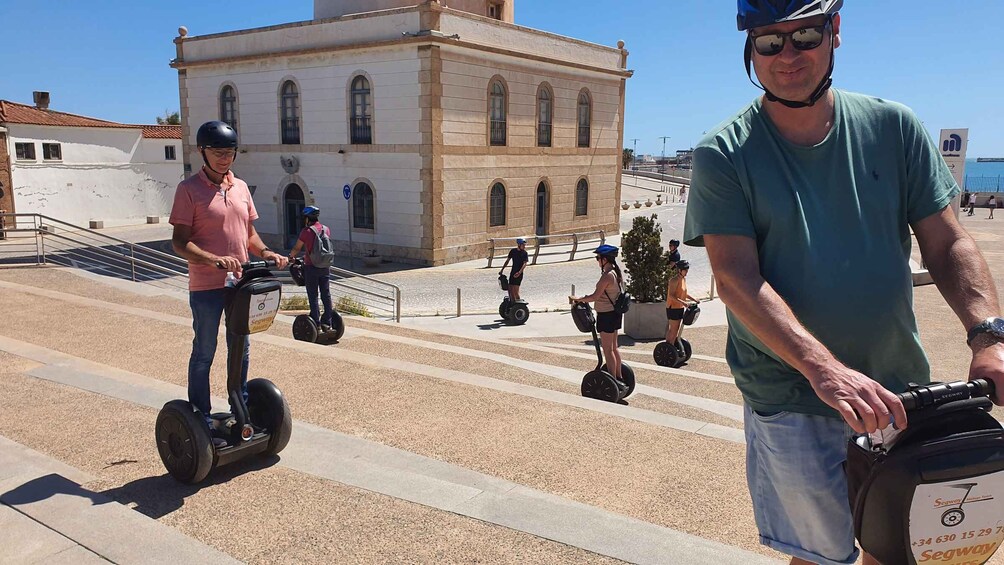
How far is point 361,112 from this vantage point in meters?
27.3

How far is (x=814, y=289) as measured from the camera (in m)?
2.17

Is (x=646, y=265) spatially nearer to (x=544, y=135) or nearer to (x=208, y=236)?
(x=208, y=236)

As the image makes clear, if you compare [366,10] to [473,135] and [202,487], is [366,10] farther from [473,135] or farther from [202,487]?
[202,487]

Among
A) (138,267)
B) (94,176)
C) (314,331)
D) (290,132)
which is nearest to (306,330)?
(314,331)

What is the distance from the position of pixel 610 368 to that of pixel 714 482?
3055mm

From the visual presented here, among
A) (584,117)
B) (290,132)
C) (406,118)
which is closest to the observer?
(406,118)

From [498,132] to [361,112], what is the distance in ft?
16.5

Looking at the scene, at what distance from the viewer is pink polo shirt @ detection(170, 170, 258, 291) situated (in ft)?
15.0

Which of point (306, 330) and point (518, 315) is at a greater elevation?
point (306, 330)

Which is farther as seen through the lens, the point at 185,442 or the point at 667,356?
the point at 667,356

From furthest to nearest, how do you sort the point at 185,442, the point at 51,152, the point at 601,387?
the point at 51,152
the point at 601,387
the point at 185,442

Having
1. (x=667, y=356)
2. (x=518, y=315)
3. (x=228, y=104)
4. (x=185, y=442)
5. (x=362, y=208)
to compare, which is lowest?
(x=518, y=315)

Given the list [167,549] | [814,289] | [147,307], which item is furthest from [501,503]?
[147,307]

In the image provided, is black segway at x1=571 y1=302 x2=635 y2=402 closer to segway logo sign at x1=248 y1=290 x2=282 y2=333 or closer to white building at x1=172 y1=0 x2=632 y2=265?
segway logo sign at x1=248 y1=290 x2=282 y2=333
